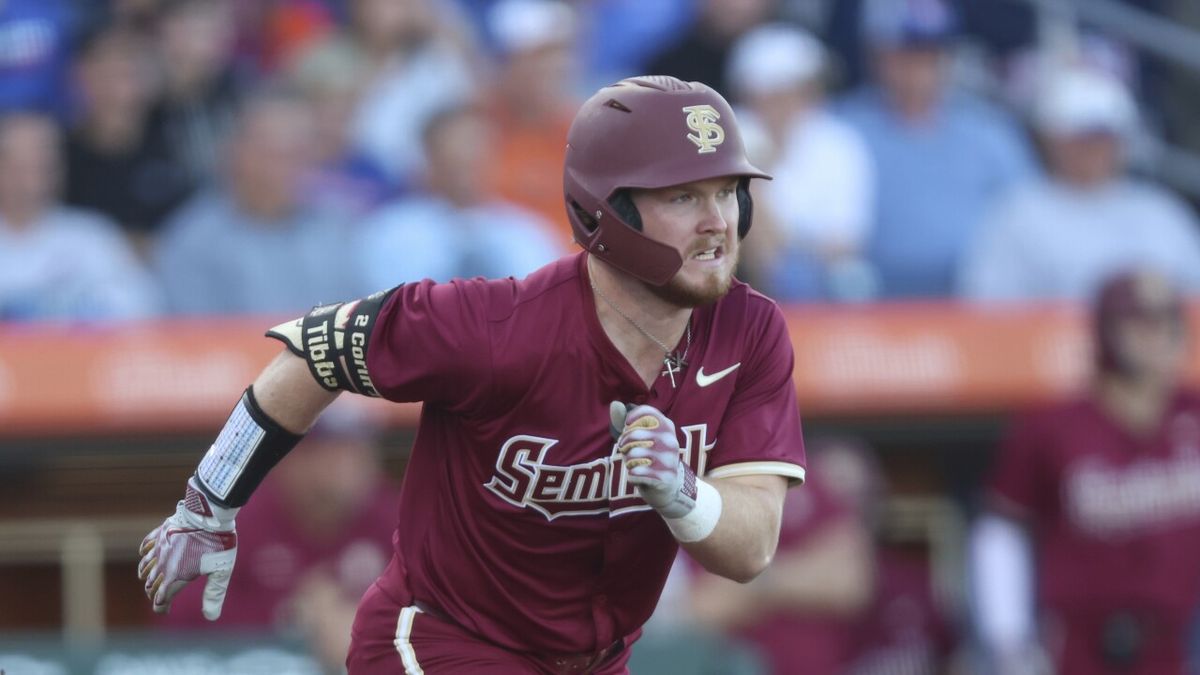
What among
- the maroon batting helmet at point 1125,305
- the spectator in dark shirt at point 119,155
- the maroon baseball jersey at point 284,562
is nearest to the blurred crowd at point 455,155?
the spectator in dark shirt at point 119,155

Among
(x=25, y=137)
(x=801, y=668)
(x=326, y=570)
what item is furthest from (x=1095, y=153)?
(x=25, y=137)

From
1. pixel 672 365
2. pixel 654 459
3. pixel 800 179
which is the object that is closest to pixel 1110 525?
pixel 800 179

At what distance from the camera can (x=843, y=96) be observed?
32.7 feet

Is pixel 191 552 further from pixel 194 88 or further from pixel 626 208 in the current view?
pixel 194 88

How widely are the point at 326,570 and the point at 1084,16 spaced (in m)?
5.32

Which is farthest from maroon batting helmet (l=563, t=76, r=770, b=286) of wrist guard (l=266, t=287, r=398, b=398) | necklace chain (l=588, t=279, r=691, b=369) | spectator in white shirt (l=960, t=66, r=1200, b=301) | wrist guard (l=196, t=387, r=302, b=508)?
spectator in white shirt (l=960, t=66, r=1200, b=301)

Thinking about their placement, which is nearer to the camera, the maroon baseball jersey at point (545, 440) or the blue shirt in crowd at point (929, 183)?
the maroon baseball jersey at point (545, 440)

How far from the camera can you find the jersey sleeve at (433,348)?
4078 millimetres

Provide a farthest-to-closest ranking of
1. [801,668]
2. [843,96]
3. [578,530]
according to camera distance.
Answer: [843,96] → [801,668] → [578,530]

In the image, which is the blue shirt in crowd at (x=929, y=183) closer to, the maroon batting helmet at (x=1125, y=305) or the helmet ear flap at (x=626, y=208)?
the maroon batting helmet at (x=1125, y=305)

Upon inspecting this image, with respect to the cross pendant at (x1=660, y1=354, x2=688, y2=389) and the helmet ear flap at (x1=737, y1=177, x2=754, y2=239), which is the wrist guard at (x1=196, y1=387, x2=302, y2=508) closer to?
the cross pendant at (x1=660, y1=354, x2=688, y2=389)

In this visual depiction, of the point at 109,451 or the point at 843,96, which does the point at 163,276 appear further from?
the point at 843,96

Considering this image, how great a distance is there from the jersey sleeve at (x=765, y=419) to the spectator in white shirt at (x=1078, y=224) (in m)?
4.74

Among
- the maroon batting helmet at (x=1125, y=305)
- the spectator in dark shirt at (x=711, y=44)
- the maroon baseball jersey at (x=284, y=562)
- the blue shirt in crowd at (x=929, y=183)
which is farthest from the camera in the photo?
the spectator in dark shirt at (x=711, y=44)
